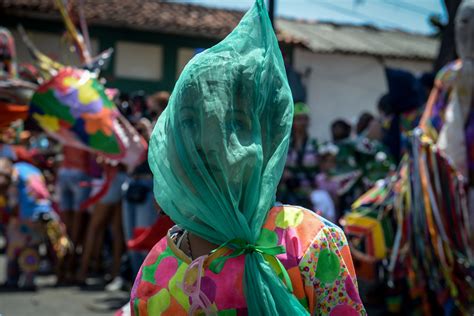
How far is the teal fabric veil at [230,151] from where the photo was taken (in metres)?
1.76

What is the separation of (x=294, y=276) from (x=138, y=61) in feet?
55.2

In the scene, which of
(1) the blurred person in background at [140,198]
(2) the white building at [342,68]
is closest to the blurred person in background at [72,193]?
(1) the blurred person in background at [140,198]

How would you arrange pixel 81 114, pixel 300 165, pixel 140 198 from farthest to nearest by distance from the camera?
→ pixel 300 165 → pixel 140 198 → pixel 81 114

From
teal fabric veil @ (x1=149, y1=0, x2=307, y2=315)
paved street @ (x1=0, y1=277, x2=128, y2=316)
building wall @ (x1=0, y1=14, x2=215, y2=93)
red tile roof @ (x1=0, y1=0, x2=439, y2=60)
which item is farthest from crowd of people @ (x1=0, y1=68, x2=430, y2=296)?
building wall @ (x1=0, y1=14, x2=215, y2=93)

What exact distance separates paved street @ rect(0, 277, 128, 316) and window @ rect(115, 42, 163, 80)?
11.3 m

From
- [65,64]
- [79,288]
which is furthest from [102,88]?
[79,288]

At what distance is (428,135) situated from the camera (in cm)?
480

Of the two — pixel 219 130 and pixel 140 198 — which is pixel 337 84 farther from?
pixel 219 130

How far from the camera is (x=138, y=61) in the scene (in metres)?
18.2

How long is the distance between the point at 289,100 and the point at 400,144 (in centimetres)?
382

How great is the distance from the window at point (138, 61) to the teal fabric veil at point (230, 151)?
16.3 metres

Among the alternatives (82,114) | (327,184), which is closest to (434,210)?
(82,114)

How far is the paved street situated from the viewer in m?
5.89

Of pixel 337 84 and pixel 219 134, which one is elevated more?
pixel 219 134
